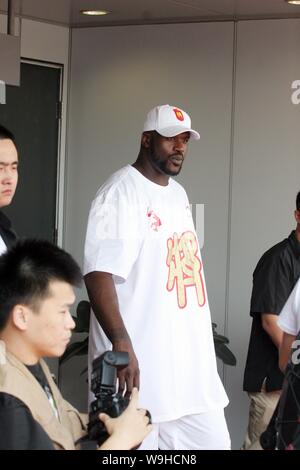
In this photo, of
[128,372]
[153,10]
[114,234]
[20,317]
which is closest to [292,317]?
[128,372]

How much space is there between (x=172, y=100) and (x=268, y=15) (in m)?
0.85

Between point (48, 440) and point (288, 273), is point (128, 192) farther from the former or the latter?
point (48, 440)

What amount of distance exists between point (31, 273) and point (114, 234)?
4.83 ft

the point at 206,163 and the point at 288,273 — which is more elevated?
the point at 206,163

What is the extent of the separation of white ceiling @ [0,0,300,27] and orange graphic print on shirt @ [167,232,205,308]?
8.34 ft

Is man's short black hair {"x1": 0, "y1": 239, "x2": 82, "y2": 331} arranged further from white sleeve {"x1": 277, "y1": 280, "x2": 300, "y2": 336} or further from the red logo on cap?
the red logo on cap

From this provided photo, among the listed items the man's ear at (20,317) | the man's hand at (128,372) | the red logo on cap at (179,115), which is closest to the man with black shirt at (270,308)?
the red logo on cap at (179,115)

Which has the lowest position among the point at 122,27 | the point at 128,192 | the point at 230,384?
the point at 230,384

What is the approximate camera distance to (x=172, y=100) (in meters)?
7.43

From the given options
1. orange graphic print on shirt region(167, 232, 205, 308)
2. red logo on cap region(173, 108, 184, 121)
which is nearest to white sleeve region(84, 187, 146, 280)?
orange graphic print on shirt region(167, 232, 205, 308)

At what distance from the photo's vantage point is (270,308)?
18.0 ft

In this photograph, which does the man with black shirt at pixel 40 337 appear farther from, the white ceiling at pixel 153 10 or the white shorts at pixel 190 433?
the white ceiling at pixel 153 10

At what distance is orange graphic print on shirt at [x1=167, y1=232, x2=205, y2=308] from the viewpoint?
452 cm
